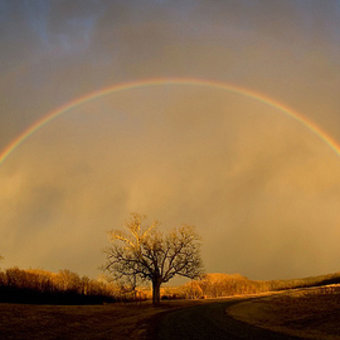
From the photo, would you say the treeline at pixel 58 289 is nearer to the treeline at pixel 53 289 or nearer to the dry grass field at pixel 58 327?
the treeline at pixel 53 289

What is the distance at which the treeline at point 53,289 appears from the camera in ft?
136

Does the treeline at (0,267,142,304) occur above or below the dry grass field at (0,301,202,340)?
above

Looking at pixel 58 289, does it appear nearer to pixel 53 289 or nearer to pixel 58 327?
pixel 53 289

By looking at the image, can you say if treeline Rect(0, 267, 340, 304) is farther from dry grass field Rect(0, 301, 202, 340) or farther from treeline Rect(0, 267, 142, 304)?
dry grass field Rect(0, 301, 202, 340)

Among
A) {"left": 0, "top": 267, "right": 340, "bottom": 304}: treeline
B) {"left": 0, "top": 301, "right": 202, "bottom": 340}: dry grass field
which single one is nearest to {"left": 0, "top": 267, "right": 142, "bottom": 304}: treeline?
{"left": 0, "top": 267, "right": 340, "bottom": 304}: treeline

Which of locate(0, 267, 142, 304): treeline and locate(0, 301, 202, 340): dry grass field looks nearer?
locate(0, 301, 202, 340): dry grass field

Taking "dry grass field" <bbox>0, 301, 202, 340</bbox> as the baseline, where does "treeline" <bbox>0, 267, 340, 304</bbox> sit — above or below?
above

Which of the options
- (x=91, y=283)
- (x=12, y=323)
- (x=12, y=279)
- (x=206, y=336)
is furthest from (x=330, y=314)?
(x=91, y=283)

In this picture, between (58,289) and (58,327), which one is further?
(58,289)

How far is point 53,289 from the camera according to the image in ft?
149

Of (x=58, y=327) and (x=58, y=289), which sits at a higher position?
(x=58, y=289)

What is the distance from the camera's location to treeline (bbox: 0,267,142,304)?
41438 millimetres

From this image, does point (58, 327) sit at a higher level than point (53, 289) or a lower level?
lower

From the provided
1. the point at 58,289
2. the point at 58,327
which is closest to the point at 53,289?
the point at 58,289
